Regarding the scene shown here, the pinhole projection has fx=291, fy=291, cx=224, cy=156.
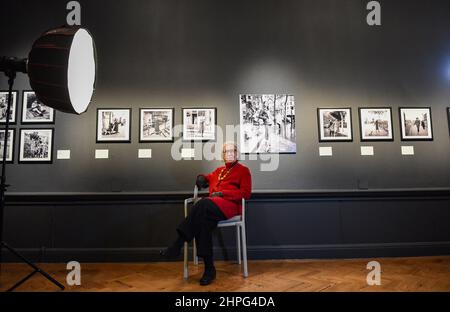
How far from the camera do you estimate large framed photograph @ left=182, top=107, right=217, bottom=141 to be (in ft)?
11.2

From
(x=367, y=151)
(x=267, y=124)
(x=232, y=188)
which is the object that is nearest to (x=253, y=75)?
(x=267, y=124)

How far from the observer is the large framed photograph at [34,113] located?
3.43m

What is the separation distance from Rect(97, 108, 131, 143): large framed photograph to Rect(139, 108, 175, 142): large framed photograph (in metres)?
0.16

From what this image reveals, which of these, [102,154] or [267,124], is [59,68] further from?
[267,124]

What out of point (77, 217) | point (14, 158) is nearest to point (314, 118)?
point (77, 217)

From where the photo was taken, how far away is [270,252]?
3199mm

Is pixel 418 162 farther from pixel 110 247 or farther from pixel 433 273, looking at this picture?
pixel 110 247

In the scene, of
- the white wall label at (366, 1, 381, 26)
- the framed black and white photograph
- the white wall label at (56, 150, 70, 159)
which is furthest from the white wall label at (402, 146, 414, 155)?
the framed black and white photograph

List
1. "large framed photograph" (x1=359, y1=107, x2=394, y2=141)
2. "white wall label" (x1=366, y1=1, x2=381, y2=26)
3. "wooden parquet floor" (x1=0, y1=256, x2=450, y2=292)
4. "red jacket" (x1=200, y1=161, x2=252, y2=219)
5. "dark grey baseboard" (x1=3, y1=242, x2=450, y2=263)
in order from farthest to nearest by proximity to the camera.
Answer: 1. "white wall label" (x1=366, y1=1, x2=381, y2=26)
2. "large framed photograph" (x1=359, y1=107, x2=394, y2=141)
3. "dark grey baseboard" (x1=3, y1=242, x2=450, y2=263)
4. "red jacket" (x1=200, y1=161, x2=252, y2=219)
5. "wooden parquet floor" (x1=0, y1=256, x2=450, y2=292)

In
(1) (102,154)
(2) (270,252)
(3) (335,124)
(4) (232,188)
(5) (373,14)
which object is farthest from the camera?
(5) (373,14)

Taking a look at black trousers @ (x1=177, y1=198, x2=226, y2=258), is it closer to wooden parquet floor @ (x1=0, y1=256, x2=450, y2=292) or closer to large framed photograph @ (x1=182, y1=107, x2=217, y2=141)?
wooden parquet floor @ (x1=0, y1=256, x2=450, y2=292)

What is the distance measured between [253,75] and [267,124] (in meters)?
0.63

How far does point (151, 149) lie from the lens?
3.40 meters

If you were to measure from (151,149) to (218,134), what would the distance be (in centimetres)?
80
